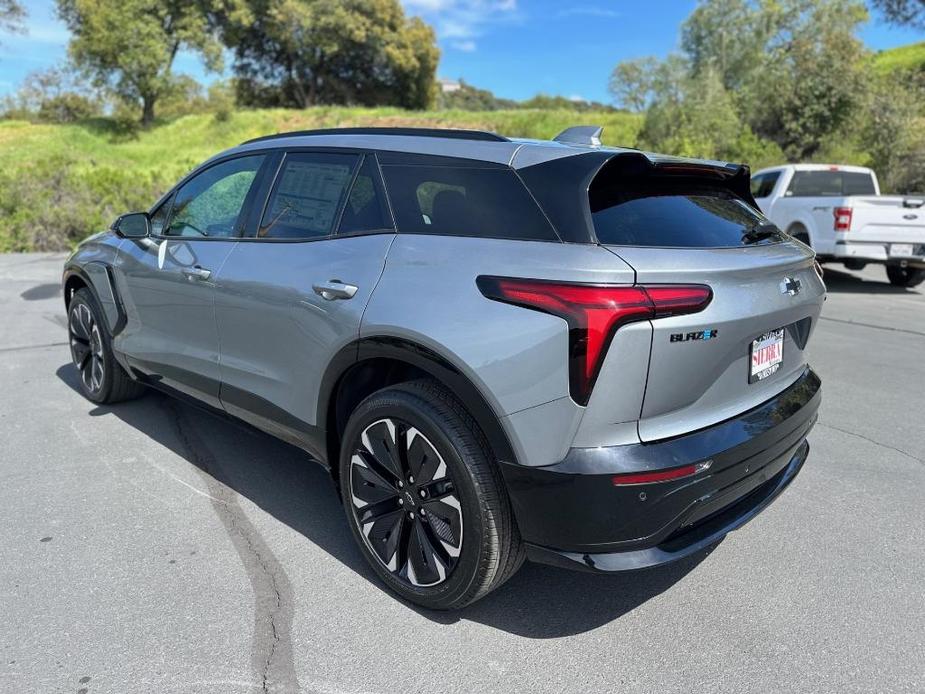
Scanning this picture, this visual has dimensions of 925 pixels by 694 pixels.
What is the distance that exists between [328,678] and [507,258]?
1.54 metres

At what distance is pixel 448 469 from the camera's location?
238 centimetres

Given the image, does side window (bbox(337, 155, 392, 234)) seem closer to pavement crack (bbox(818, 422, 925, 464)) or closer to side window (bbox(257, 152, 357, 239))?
side window (bbox(257, 152, 357, 239))

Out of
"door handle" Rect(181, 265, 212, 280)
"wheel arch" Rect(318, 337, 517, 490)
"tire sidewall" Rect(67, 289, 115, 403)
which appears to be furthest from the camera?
"tire sidewall" Rect(67, 289, 115, 403)

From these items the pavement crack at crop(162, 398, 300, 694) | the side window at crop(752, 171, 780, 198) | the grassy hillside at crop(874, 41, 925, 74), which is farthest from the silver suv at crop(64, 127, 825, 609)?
the grassy hillside at crop(874, 41, 925, 74)

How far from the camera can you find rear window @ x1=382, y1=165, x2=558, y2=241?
7.80ft

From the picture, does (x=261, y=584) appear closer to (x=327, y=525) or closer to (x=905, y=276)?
(x=327, y=525)

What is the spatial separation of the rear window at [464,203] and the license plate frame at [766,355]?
0.86 m

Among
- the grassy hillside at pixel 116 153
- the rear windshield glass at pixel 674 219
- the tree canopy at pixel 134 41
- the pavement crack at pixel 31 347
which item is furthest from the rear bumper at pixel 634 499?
the tree canopy at pixel 134 41

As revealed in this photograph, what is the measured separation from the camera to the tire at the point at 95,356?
15.3 ft

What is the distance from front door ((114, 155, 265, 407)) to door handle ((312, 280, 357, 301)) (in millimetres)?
888

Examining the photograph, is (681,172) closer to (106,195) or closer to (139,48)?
(106,195)

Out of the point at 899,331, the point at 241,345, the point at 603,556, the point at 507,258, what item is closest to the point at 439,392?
the point at 507,258

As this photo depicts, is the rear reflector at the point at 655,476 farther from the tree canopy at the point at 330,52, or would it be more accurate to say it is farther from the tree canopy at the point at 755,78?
the tree canopy at the point at 330,52

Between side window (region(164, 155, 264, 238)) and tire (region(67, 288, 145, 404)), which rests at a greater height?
side window (region(164, 155, 264, 238))
